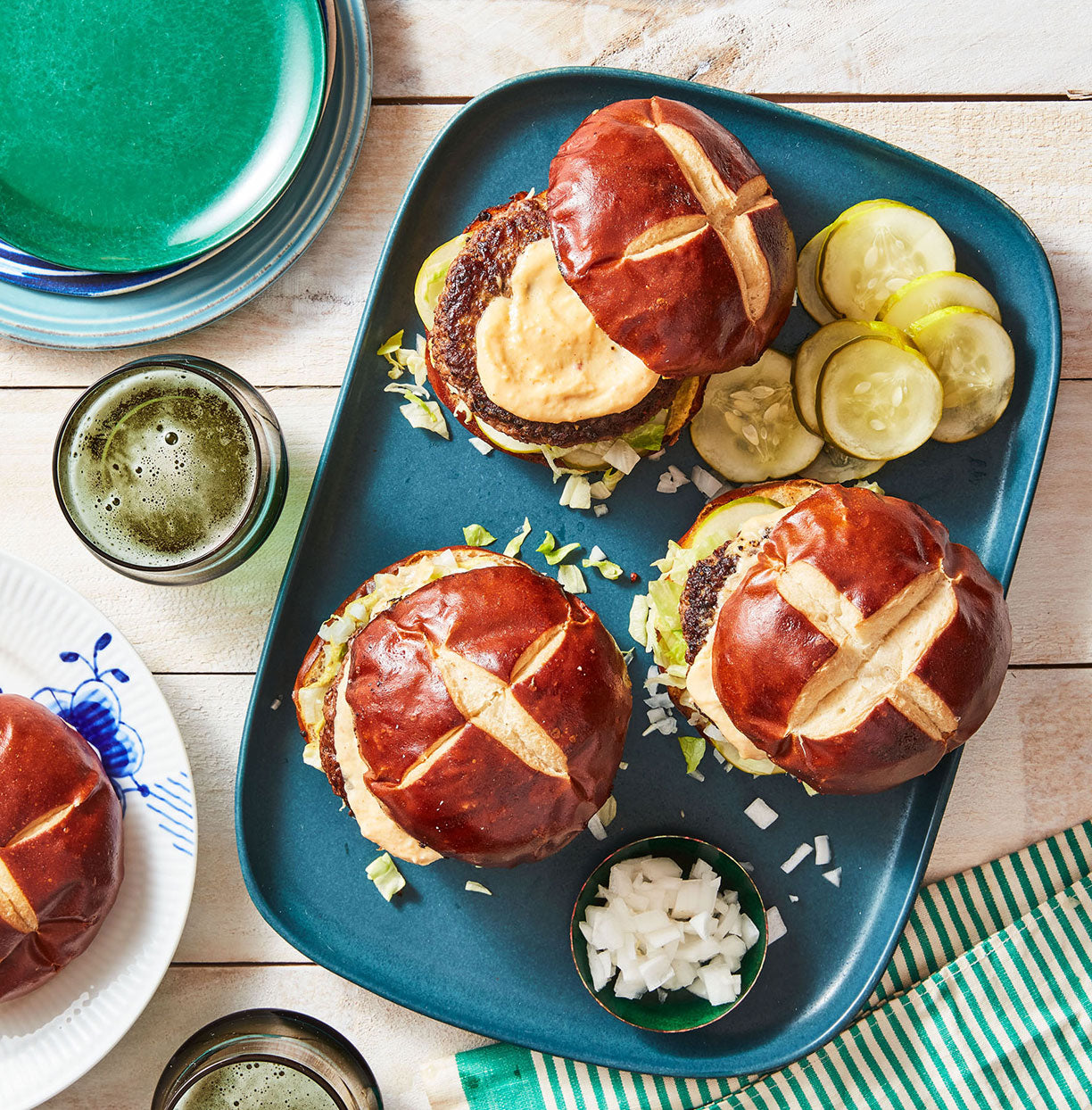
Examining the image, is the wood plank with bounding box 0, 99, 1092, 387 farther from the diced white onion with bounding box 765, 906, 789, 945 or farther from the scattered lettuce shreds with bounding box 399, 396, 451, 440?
the diced white onion with bounding box 765, 906, 789, 945

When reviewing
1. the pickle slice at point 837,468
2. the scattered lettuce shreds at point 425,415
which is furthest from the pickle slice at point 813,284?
the scattered lettuce shreds at point 425,415

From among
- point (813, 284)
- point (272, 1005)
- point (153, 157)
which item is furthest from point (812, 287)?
point (272, 1005)

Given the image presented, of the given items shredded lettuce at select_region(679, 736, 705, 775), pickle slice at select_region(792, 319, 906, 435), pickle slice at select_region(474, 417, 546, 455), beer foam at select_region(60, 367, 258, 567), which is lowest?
shredded lettuce at select_region(679, 736, 705, 775)

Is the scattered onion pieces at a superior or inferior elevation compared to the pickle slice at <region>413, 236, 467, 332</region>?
inferior

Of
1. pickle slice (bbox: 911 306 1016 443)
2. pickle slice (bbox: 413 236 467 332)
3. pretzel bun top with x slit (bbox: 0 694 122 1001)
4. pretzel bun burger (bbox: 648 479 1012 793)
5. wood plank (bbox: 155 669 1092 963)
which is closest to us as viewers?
pretzel bun burger (bbox: 648 479 1012 793)

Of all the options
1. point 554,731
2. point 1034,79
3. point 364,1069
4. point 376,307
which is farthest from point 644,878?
point 1034,79

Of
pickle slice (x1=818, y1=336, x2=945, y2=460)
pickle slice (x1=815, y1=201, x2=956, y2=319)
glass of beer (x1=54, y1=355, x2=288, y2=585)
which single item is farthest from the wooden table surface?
pickle slice (x1=818, y1=336, x2=945, y2=460)

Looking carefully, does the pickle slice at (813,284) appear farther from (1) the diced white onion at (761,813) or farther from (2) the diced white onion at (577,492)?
(1) the diced white onion at (761,813)
